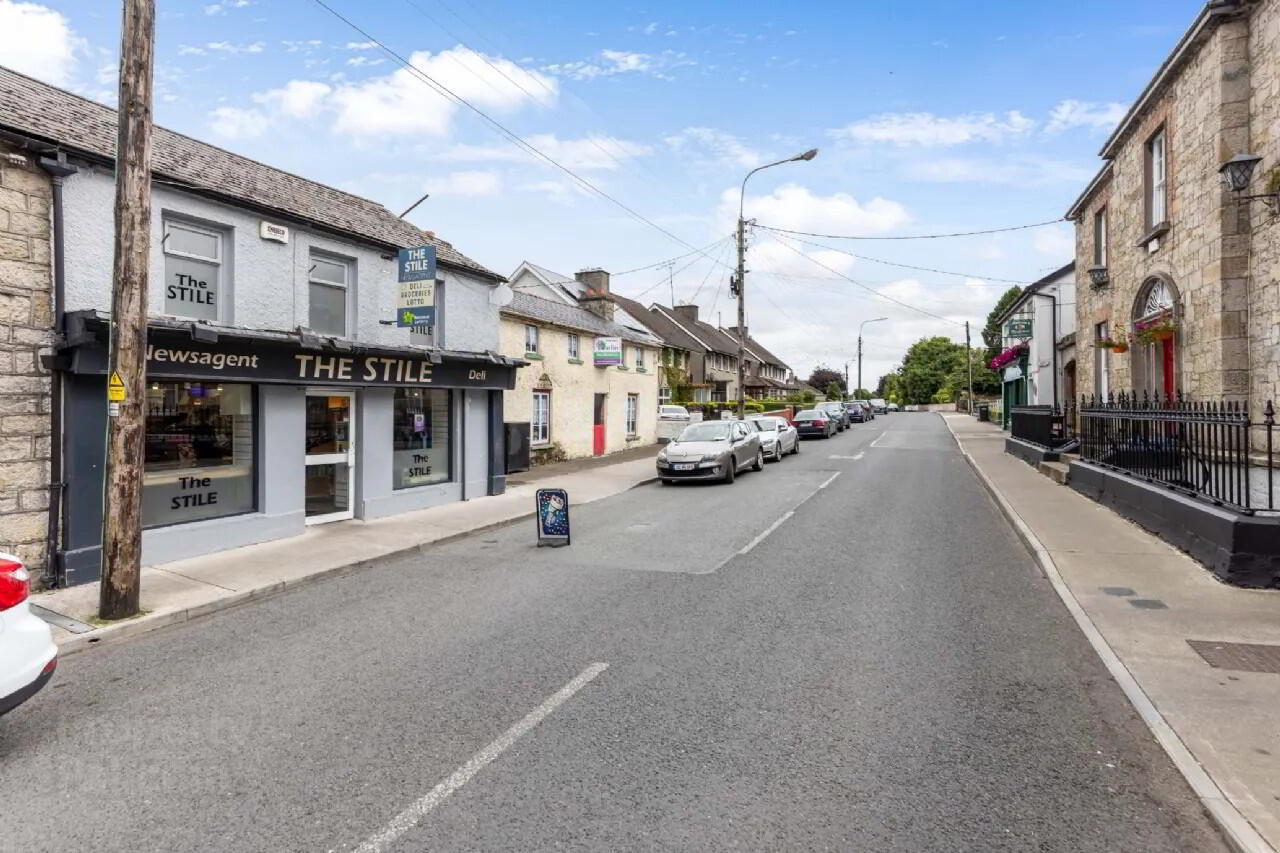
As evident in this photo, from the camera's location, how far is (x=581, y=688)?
4891 mm

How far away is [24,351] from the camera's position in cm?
771

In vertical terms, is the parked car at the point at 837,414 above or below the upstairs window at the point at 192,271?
below

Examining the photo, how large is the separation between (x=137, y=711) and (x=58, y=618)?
291cm

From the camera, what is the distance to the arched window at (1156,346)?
13594 millimetres

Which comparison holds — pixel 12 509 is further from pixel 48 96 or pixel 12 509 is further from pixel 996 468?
pixel 996 468

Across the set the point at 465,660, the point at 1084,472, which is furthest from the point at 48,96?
the point at 1084,472

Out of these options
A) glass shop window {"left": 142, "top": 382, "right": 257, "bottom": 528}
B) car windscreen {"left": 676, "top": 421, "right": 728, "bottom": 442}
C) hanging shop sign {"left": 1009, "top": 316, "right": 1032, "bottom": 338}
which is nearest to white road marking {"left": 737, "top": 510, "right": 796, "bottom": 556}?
car windscreen {"left": 676, "top": 421, "right": 728, "bottom": 442}

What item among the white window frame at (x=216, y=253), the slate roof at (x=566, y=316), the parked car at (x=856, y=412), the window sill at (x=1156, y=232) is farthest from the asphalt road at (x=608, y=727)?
the parked car at (x=856, y=412)

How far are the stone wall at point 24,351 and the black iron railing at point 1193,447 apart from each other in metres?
11.9

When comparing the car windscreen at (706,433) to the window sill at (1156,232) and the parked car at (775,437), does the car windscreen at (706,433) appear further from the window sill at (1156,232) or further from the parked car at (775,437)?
the window sill at (1156,232)

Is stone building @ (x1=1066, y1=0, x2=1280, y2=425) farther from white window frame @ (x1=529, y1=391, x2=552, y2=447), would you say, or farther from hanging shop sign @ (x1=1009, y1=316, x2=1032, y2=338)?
white window frame @ (x1=529, y1=391, x2=552, y2=447)

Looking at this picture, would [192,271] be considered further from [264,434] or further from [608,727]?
[608,727]

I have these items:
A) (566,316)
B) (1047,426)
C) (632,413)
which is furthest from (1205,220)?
(632,413)

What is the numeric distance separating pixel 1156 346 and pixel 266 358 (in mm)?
16890
